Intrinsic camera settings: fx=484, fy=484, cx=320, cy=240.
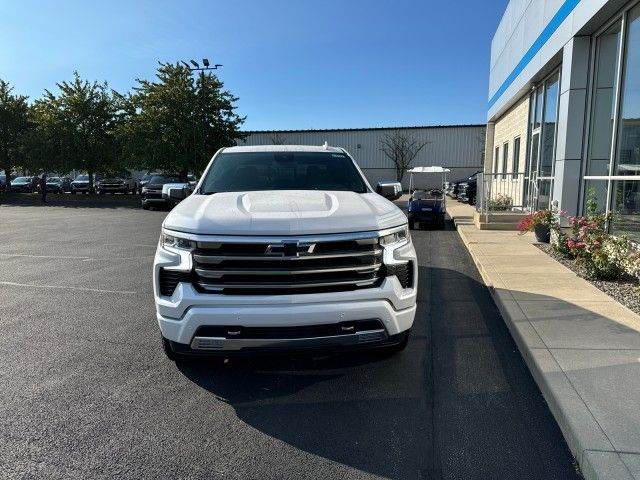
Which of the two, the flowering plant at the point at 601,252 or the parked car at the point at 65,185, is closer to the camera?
the flowering plant at the point at 601,252

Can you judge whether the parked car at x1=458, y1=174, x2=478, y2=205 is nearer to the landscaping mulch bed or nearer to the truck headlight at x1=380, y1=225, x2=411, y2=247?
the landscaping mulch bed

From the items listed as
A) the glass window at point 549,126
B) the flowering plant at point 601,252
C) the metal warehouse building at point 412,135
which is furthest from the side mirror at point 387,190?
the metal warehouse building at point 412,135

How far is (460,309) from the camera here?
585 centimetres

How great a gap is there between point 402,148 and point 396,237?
157 feet

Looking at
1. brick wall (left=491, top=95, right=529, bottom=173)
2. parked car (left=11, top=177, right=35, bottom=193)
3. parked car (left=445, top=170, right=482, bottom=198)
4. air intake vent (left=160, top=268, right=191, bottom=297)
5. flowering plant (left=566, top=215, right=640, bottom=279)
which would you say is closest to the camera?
air intake vent (left=160, top=268, right=191, bottom=297)

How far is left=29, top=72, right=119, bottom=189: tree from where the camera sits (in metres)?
34.3

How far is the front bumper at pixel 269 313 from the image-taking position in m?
3.29

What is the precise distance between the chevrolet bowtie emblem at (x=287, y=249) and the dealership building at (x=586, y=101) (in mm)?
6021

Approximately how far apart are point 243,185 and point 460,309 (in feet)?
9.81

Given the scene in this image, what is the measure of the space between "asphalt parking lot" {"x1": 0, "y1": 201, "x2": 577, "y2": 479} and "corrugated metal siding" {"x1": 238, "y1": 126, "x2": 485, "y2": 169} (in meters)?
43.4

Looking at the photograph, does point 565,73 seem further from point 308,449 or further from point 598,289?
point 308,449

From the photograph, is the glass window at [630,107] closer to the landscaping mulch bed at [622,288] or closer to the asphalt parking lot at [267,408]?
the landscaping mulch bed at [622,288]

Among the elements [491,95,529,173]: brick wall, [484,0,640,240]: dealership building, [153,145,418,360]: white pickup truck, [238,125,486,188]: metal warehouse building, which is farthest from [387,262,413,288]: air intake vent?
[238,125,486,188]: metal warehouse building

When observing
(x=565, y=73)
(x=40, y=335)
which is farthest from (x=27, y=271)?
(x=565, y=73)
